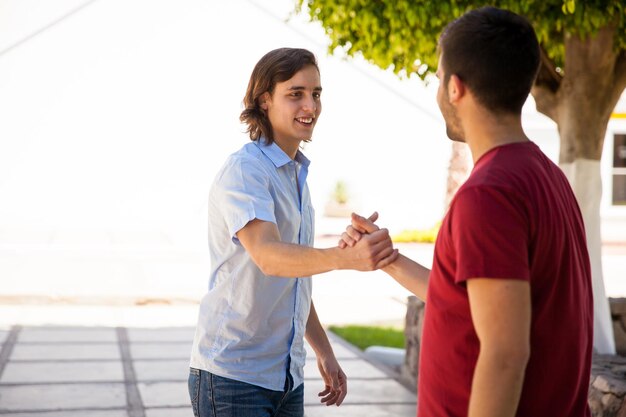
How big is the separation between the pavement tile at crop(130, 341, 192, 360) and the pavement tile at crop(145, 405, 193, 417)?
1.54 m

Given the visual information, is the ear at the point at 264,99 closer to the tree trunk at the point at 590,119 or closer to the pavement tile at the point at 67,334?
the tree trunk at the point at 590,119

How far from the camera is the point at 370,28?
6.21 metres

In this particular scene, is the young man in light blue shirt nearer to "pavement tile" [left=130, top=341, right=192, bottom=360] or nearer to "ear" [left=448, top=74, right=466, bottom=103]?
"ear" [left=448, top=74, right=466, bottom=103]

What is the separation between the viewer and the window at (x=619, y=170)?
24891 millimetres

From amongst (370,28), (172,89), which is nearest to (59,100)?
(172,89)

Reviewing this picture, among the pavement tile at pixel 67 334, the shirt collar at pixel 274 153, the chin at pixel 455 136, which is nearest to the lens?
the chin at pixel 455 136

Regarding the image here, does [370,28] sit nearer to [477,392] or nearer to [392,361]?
[392,361]

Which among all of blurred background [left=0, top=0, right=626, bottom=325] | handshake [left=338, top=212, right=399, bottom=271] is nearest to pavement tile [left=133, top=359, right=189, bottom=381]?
handshake [left=338, top=212, right=399, bottom=271]

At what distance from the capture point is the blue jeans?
284 centimetres

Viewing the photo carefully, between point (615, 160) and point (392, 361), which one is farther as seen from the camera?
point (615, 160)

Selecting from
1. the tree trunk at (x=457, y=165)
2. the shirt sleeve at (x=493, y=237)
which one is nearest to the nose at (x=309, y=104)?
the shirt sleeve at (x=493, y=237)

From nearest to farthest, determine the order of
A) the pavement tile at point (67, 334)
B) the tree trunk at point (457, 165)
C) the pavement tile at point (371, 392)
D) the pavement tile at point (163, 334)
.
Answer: the pavement tile at point (371, 392) → the pavement tile at point (67, 334) → the pavement tile at point (163, 334) → the tree trunk at point (457, 165)

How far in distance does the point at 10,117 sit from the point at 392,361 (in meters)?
14.9

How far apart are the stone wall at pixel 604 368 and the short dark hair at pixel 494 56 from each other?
303 cm
